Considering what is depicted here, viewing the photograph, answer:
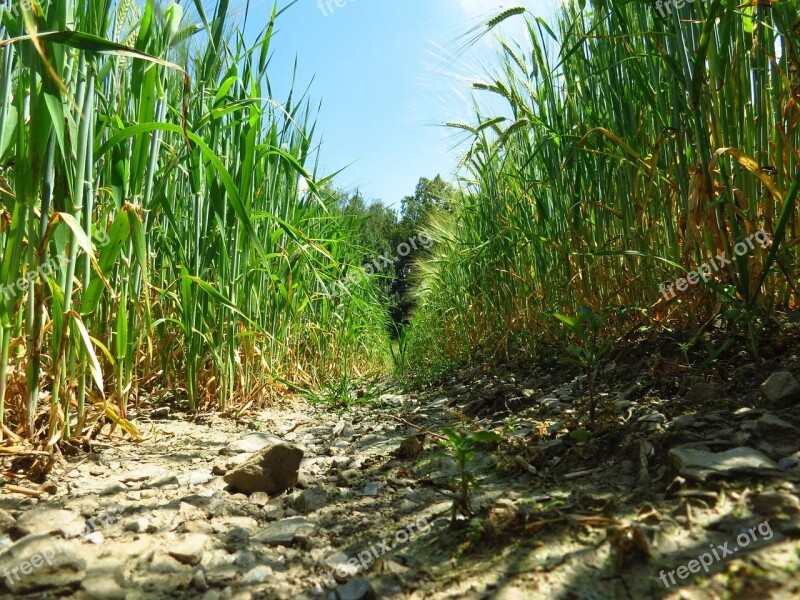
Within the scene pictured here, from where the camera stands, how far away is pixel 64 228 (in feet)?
3.67

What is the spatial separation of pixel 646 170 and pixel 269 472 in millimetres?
1607

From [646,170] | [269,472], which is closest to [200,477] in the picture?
[269,472]

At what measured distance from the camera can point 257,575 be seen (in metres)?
0.85

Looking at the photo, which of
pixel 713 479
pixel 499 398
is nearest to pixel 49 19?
pixel 713 479

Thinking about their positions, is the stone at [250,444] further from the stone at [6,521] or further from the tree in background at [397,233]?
the tree in background at [397,233]

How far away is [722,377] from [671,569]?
2.75ft

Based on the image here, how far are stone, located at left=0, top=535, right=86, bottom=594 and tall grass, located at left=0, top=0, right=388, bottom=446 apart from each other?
394 mm

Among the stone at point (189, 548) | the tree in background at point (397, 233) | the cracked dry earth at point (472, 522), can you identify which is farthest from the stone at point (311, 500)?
the tree in background at point (397, 233)

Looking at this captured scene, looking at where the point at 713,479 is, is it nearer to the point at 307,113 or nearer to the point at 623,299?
the point at 623,299

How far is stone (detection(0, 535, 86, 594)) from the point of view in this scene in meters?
0.74

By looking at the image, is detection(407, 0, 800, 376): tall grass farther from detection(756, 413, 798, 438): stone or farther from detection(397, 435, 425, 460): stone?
detection(397, 435, 425, 460): stone

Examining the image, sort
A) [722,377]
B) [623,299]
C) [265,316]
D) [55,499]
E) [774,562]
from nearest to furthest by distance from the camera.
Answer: [774,562]
[55,499]
[722,377]
[623,299]
[265,316]

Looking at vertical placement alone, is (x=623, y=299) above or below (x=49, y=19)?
below

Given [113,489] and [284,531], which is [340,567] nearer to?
[284,531]
